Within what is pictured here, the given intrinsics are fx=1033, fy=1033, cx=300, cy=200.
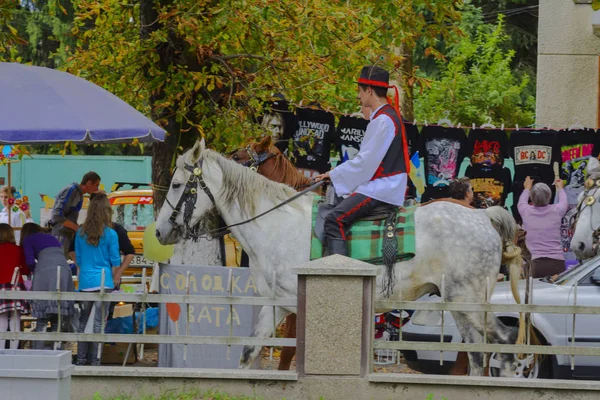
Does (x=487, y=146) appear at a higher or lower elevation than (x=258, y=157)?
higher

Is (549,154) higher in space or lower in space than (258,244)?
higher

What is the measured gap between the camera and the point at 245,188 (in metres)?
9.42

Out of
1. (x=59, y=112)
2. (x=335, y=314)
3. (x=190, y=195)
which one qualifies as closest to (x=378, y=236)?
(x=335, y=314)

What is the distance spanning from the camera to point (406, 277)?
9.02 metres

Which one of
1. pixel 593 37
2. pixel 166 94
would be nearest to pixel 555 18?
pixel 593 37

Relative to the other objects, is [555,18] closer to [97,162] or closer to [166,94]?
[166,94]

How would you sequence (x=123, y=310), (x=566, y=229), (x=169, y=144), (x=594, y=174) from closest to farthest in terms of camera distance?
(x=123, y=310), (x=594, y=174), (x=169, y=144), (x=566, y=229)

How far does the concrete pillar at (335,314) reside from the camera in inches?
322

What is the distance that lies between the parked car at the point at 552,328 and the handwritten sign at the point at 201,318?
1.83 m

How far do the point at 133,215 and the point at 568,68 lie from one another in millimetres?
8701

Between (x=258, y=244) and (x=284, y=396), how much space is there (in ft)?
5.03

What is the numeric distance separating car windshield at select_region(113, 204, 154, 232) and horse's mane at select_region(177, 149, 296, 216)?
11.0 metres

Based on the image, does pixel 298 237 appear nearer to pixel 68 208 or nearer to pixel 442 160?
pixel 442 160

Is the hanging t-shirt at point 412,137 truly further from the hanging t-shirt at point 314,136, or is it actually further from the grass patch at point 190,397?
the grass patch at point 190,397
